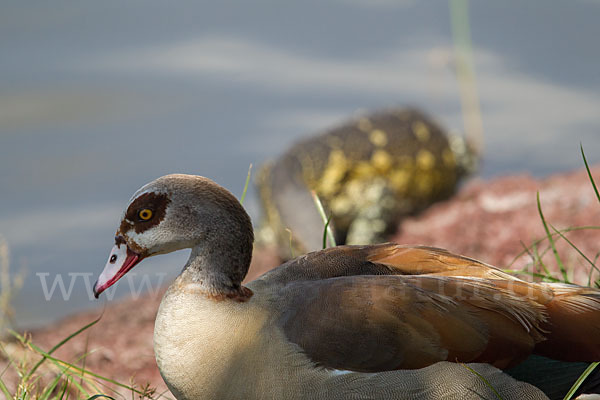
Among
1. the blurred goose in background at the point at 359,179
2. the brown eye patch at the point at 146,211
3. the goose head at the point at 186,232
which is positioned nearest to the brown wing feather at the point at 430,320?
the goose head at the point at 186,232

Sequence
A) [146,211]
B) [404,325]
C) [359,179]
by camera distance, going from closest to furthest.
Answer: [404,325]
[146,211]
[359,179]

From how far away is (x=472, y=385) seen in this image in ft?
8.99

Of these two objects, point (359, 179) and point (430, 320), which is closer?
point (430, 320)

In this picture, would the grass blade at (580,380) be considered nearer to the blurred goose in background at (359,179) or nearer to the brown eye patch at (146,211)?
the brown eye patch at (146,211)

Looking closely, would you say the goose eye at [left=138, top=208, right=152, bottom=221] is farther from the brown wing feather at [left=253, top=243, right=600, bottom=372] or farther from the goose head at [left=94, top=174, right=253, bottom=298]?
the brown wing feather at [left=253, top=243, right=600, bottom=372]

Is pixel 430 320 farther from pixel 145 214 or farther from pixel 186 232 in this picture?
pixel 145 214

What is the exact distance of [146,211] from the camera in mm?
3025

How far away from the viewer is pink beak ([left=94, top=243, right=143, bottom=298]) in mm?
3086

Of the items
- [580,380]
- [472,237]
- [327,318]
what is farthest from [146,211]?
[472,237]

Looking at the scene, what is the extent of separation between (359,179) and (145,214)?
27.2ft

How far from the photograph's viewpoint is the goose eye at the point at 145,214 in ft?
9.92

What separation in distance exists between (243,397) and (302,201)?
827 centimetres

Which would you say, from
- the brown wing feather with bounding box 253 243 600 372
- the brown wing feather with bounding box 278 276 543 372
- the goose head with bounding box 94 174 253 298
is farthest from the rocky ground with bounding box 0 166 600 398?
the brown wing feather with bounding box 278 276 543 372

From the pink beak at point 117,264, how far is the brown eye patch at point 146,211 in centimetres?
12
